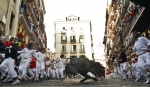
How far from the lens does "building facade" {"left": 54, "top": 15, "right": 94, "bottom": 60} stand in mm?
61094

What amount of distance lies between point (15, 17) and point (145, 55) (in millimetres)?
16928

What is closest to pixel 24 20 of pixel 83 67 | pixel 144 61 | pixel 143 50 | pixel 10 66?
pixel 10 66

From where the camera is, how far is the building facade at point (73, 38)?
61094 millimetres

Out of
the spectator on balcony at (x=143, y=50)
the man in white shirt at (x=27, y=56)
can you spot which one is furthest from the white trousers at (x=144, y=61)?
the man in white shirt at (x=27, y=56)

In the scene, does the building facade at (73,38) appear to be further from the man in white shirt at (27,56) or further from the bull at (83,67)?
the bull at (83,67)

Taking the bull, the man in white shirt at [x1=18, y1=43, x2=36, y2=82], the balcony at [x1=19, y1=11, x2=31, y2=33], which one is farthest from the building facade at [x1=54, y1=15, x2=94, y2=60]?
the bull

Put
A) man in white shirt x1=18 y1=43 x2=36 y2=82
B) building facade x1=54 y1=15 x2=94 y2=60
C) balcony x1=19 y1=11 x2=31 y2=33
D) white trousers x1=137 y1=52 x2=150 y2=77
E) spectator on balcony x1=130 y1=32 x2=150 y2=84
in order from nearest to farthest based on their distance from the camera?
1. spectator on balcony x1=130 y1=32 x2=150 y2=84
2. white trousers x1=137 y1=52 x2=150 y2=77
3. man in white shirt x1=18 y1=43 x2=36 y2=82
4. balcony x1=19 y1=11 x2=31 y2=33
5. building facade x1=54 y1=15 x2=94 y2=60

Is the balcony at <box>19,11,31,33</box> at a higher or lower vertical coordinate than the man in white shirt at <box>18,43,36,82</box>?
higher

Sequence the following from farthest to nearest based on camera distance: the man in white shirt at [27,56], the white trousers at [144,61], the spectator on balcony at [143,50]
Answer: the man in white shirt at [27,56] < the white trousers at [144,61] < the spectator on balcony at [143,50]

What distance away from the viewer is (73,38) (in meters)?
62.7

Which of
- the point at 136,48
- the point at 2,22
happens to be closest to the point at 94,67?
the point at 136,48

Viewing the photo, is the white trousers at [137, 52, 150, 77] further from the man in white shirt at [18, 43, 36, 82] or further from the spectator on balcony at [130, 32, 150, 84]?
the man in white shirt at [18, 43, 36, 82]

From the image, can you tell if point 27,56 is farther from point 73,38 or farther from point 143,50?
point 73,38

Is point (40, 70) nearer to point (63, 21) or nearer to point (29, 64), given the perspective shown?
point (29, 64)
